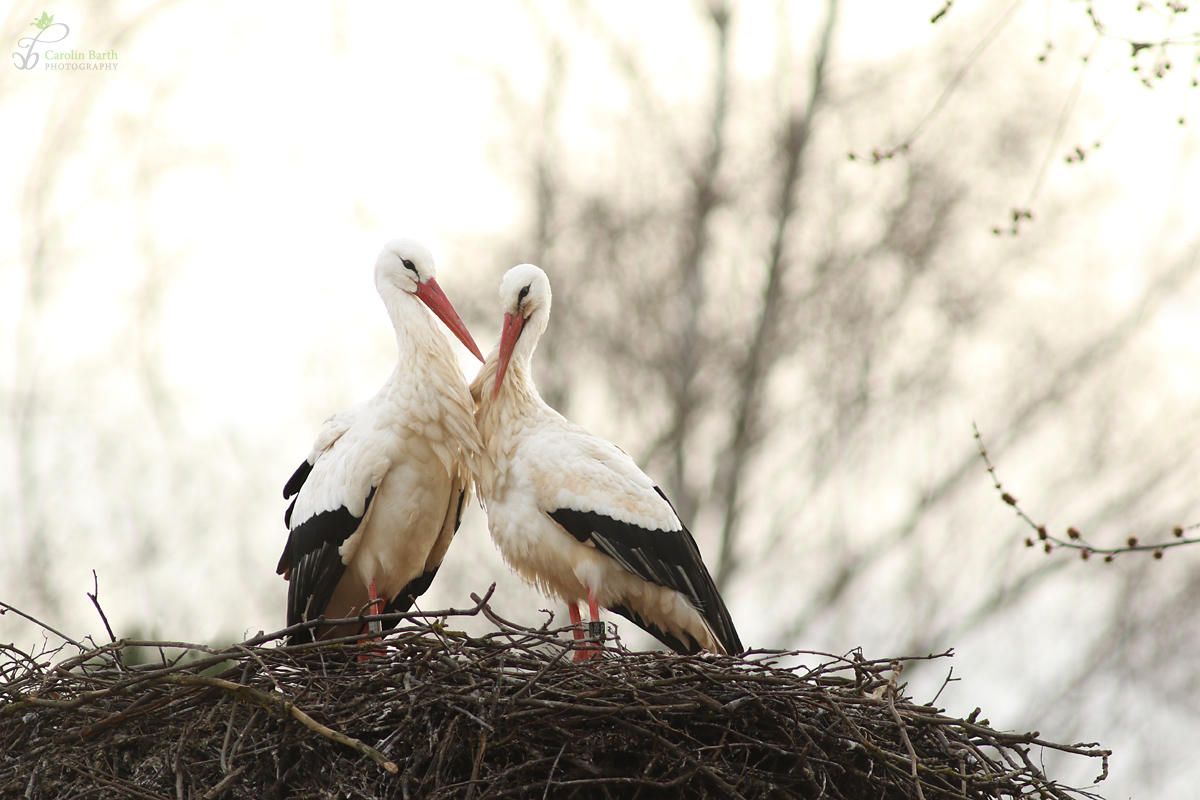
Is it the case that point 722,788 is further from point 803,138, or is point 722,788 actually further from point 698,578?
point 803,138

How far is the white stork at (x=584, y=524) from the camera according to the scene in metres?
3.54

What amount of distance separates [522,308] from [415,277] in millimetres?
371

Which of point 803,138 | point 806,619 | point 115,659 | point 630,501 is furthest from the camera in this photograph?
point 803,138

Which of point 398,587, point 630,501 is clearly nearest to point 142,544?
point 398,587

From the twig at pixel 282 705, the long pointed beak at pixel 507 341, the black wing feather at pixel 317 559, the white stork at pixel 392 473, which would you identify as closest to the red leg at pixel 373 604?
the white stork at pixel 392 473

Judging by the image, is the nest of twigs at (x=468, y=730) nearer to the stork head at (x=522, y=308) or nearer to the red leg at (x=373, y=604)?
the red leg at (x=373, y=604)

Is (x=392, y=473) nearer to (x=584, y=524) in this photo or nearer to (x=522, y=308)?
(x=584, y=524)

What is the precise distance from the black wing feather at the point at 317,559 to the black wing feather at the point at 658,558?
2.11 feet

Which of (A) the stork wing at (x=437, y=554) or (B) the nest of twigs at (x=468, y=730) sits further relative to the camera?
(A) the stork wing at (x=437, y=554)

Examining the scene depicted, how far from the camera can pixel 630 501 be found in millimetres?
3578

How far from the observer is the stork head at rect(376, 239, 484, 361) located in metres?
3.83

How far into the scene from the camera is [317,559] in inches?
140

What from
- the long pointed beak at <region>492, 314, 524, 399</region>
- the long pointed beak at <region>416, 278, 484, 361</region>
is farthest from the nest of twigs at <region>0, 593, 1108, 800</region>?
the long pointed beak at <region>416, 278, 484, 361</region>

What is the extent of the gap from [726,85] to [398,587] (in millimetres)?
6755
